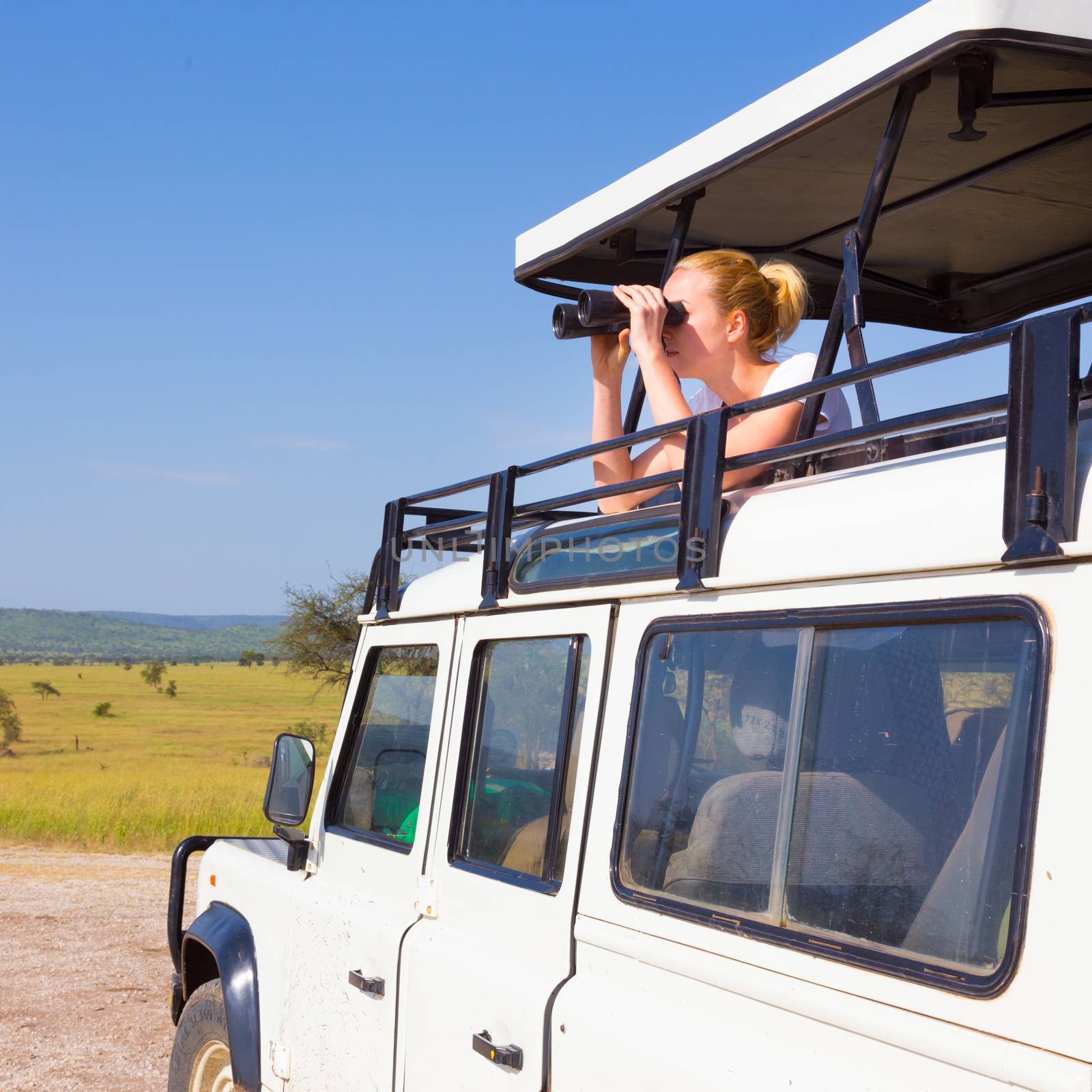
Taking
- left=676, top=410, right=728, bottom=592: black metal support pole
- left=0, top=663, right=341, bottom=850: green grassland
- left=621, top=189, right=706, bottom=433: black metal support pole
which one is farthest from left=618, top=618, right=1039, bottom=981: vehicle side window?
left=0, top=663, right=341, bottom=850: green grassland

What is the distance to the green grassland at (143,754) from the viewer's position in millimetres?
16953

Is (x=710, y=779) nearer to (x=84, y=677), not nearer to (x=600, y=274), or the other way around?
(x=600, y=274)

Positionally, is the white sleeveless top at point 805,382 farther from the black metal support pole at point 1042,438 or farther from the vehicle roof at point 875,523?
the black metal support pole at point 1042,438

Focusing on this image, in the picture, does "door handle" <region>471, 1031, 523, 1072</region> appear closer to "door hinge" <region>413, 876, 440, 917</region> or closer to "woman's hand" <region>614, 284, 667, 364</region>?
"door hinge" <region>413, 876, 440, 917</region>

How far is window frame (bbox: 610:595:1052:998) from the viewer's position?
4.96 feet

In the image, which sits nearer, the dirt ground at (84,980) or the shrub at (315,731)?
the dirt ground at (84,980)

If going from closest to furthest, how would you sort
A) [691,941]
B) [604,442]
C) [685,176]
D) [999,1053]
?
[999,1053] → [691,941] → [604,442] → [685,176]

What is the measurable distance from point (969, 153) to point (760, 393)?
84cm

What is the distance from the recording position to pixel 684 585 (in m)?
2.17

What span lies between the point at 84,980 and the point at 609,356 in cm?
675

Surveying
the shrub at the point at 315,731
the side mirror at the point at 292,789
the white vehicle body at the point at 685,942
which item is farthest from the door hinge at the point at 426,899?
the shrub at the point at 315,731

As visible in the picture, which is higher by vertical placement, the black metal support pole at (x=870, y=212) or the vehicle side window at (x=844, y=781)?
the black metal support pole at (x=870, y=212)

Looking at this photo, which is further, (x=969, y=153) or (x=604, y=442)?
(x=969, y=153)

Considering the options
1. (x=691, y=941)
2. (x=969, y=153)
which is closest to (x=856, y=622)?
(x=691, y=941)
